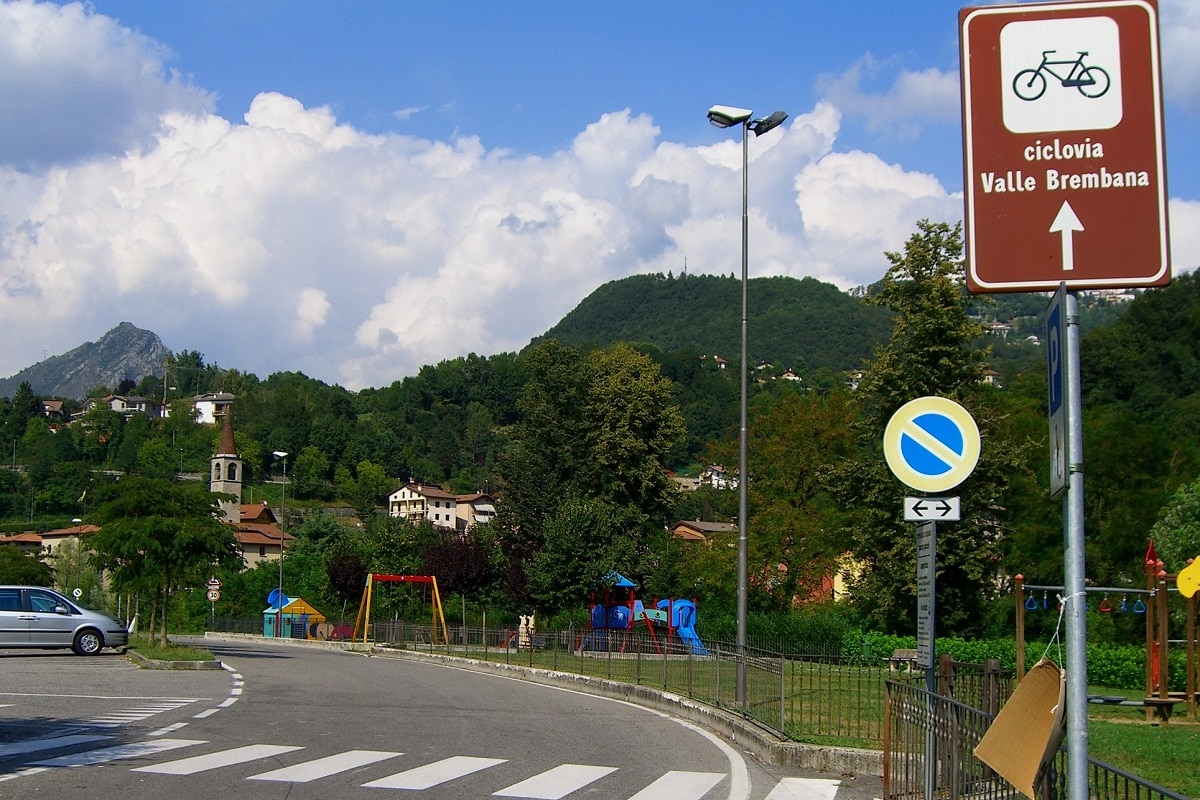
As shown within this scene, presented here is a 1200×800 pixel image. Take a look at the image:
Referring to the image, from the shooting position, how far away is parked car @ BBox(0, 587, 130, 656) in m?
28.5

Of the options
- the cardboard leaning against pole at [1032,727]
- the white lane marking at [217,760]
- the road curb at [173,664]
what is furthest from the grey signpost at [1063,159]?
the road curb at [173,664]

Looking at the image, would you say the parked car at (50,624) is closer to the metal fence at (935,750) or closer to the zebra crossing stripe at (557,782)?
the zebra crossing stripe at (557,782)

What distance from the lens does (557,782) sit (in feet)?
33.6

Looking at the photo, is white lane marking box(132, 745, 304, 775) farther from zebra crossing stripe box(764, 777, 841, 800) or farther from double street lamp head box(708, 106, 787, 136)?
double street lamp head box(708, 106, 787, 136)

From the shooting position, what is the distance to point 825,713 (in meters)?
15.3

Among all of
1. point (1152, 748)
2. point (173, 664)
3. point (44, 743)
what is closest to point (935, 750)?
point (1152, 748)

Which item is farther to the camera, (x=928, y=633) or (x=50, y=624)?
(x=50, y=624)

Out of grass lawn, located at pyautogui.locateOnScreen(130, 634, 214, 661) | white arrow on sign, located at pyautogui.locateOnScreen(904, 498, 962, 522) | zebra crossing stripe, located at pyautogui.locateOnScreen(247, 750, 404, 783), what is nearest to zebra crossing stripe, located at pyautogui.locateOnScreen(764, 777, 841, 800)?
white arrow on sign, located at pyautogui.locateOnScreen(904, 498, 962, 522)

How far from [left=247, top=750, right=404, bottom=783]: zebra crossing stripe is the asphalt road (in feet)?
0.08

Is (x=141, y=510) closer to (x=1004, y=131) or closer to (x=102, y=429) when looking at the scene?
(x=1004, y=131)

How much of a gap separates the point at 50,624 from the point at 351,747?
66.0 ft

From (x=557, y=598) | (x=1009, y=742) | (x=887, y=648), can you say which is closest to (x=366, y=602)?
(x=557, y=598)

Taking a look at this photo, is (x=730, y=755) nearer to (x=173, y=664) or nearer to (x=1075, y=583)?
(x=1075, y=583)

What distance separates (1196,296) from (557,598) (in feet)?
170
